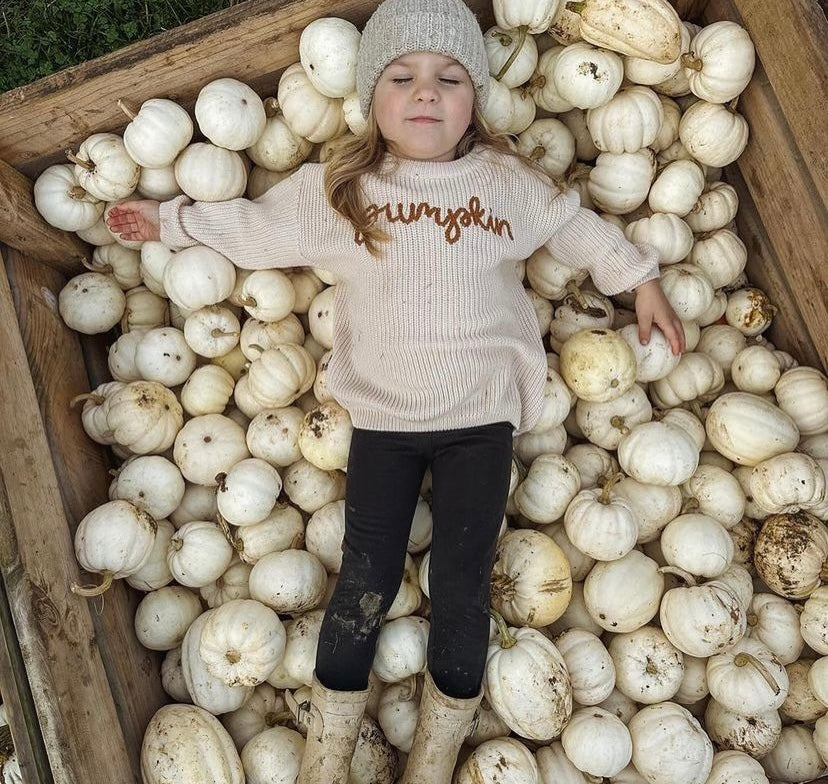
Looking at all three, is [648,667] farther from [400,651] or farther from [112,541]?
[112,541]

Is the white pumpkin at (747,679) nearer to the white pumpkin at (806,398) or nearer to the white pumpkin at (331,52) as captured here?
the white pumpkin at (806,398)

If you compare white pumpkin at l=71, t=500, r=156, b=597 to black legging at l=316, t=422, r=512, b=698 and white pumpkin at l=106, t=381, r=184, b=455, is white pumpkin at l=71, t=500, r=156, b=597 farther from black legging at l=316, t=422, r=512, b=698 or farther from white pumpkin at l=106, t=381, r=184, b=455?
black legging at l=316, t=422, r=512, b=698

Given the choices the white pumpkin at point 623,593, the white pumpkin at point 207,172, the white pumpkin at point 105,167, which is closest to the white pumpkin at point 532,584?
the white pumpkin at point 623,593

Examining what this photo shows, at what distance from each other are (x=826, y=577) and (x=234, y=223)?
2.37 metres

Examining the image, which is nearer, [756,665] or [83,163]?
[756,665]

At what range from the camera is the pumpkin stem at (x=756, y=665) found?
2316 millimetres

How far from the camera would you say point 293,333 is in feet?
9.02

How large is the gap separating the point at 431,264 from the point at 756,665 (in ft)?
5.44

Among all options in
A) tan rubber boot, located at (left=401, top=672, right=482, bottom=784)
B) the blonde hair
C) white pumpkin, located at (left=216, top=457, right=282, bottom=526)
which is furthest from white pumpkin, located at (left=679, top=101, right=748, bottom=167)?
tan rubber boot, located at (left=401, top=672, right=482, bottom=784)

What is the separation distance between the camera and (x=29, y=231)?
8.52ft

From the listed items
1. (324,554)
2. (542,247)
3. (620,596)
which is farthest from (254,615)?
(542,247)

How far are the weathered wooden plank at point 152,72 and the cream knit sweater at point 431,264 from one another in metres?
0.41

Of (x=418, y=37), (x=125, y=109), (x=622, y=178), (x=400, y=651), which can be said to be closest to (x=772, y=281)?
(x=622, y=178)

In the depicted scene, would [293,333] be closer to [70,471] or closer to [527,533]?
[70,471]
